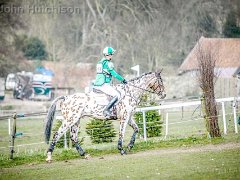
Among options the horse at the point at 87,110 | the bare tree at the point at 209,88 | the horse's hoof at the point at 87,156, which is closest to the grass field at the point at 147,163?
the horse's hoof at the point at 87,156

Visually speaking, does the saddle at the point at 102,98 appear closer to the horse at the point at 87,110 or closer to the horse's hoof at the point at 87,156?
the horse at the point at 87,110

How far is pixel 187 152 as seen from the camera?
13.8m

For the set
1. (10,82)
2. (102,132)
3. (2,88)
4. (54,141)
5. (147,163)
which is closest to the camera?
(147,163)

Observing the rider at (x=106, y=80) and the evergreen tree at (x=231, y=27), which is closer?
the rider at (x=106, y=80)

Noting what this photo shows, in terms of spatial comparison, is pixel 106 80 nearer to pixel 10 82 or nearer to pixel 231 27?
pixel 231 27

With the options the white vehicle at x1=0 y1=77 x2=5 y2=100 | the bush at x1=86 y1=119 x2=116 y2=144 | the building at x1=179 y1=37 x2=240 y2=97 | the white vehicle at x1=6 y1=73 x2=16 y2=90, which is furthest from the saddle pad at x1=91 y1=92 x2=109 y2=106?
the white vehicle at x1=6 y1=73 x2=16 y2=90

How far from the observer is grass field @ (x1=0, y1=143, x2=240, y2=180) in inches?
422

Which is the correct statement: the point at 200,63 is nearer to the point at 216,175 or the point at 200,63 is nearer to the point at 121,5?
the point at 216,175

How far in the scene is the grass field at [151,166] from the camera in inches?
422

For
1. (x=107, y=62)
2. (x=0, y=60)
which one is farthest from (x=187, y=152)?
(x=0, y=60)

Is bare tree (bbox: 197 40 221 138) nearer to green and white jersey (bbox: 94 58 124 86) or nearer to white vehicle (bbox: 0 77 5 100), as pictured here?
green and white jersey (bbox: 94 58 124 86)

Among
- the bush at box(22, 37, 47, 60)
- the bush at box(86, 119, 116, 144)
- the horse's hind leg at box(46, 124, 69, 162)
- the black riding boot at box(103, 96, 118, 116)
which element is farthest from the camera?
the bush at box(22, 37, 47, 60)

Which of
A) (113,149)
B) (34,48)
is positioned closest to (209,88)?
(113,149)

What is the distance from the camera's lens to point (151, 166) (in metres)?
11.9
